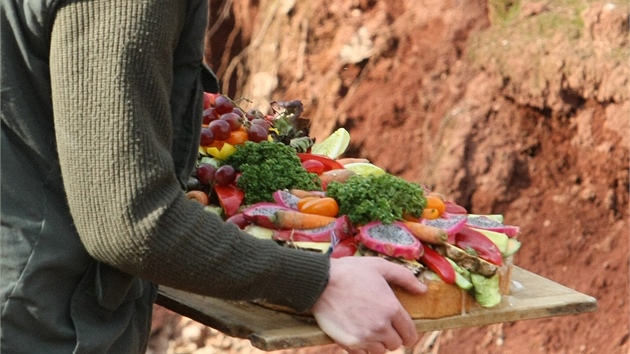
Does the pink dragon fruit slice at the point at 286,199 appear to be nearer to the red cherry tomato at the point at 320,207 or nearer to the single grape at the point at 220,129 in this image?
the red cherry tomato at the point at 320,207

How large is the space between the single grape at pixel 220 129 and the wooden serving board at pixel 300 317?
1.47 feet

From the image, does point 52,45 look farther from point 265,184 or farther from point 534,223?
point 534,223

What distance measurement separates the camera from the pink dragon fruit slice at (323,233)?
A: 6.84 feet

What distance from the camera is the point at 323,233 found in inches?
82.4

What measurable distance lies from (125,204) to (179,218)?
0.36ft

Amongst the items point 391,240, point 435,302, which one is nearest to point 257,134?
point 391,240

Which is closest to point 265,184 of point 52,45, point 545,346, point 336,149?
point 336,149

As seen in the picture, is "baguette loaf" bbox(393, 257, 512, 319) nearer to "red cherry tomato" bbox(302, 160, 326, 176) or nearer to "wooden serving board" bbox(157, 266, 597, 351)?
"wooden serving board" bbox(157, 266, 597, 351)

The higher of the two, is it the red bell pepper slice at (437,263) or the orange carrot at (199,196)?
the red bell pepper slice at (437,263)

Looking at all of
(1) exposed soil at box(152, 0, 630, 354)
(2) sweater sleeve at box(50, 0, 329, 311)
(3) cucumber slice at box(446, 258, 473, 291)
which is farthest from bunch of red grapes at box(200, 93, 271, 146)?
(1) exposed soil at box(152, 0, 630, 354)

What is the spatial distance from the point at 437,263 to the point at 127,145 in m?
0.80

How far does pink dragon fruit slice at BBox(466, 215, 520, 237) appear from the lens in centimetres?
226

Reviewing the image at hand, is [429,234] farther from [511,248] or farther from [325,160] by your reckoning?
[325,160]

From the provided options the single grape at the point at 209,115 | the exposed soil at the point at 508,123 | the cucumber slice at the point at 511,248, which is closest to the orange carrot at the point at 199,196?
the single grape at the point at 209,115
